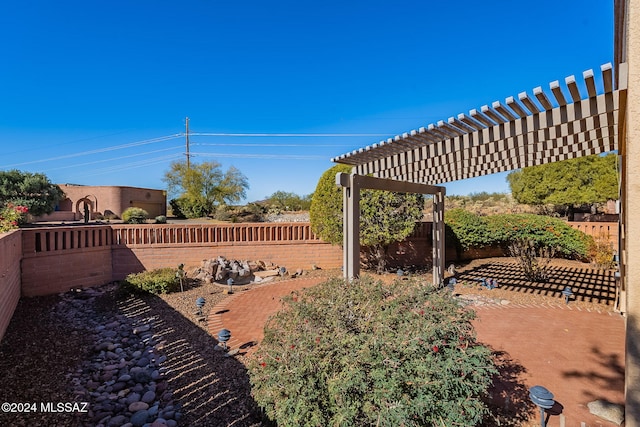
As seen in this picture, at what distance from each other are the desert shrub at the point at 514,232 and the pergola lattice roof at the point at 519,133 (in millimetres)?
5170

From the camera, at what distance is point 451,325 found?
7.79 feet

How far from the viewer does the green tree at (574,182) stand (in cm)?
1700

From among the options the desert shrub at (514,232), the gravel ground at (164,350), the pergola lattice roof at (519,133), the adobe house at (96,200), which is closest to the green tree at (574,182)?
the desert shrub at (514,232)

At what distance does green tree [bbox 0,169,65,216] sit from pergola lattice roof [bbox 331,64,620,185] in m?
20.6

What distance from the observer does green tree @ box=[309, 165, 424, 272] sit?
845 centimetres

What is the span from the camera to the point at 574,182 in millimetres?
19453

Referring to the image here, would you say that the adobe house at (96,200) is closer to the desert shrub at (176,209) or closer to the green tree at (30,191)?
the desert shrub at (176,209)

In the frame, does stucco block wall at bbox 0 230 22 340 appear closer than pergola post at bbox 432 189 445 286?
Yes

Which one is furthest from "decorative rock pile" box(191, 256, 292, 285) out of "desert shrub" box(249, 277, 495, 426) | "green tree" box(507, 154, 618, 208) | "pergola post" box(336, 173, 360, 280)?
"green tree" box(507, 154, 618, 208)

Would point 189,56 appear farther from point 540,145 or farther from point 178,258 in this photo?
point 540,145

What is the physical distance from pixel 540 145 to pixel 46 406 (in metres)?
7.12

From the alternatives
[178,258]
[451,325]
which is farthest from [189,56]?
[451,325]

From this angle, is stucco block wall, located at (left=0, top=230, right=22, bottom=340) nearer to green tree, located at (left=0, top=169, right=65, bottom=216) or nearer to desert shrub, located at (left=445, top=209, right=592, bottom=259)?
desert shrub, located at (left=445, top=209, right=592, bottom=259)

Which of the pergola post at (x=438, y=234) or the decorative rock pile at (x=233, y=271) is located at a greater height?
the pergola post at (x=438, y=234)
